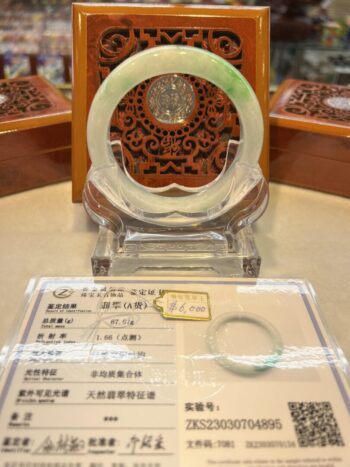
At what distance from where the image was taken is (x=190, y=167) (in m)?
0.76

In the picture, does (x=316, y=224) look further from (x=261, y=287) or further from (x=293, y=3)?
(x=293, y=3)

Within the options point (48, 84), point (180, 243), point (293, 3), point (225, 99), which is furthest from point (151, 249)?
point (293, 3)

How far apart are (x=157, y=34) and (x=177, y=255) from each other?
1.13 ft

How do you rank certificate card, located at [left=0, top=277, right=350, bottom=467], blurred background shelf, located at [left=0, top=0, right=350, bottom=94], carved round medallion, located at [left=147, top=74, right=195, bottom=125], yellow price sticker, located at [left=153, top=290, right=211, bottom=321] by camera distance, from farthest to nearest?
1. blurred background shelf, located at [left=0, top=0, right=350, bottom=94]
2. carved round medallion, located at [left=147, top=74, right=195, bottom=125]
3. yellow price sticker, located at [left=153, top=290, right=211, bottom=321]
4. certificate card, located at [left=0, top=277, right=350, bottom=467]

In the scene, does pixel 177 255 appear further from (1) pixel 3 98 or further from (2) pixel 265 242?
(1) pixel 3 98

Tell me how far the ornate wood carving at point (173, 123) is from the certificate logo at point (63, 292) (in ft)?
0.79

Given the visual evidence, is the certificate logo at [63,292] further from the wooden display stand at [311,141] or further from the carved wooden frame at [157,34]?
the wooden display stand at [311,141]

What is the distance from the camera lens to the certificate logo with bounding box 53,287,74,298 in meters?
0.59

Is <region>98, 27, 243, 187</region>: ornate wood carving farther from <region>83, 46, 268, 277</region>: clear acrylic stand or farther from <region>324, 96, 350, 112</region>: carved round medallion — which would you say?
<region>324, 96, 350, 112</region>: carved round medallion

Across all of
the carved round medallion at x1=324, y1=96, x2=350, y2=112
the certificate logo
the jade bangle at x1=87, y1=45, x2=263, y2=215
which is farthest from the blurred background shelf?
the certificate logo

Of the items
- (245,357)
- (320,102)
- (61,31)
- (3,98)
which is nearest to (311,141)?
(320,102)

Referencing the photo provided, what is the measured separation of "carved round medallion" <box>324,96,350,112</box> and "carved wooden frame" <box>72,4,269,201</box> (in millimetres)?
212

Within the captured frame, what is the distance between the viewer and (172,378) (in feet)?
1.61

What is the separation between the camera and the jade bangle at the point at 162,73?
579mm
